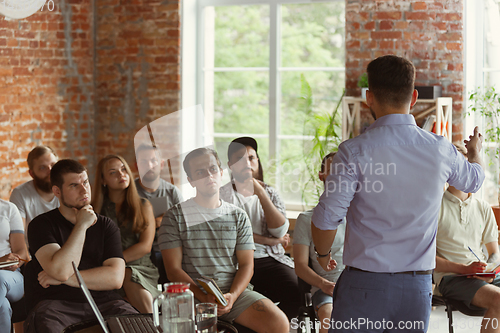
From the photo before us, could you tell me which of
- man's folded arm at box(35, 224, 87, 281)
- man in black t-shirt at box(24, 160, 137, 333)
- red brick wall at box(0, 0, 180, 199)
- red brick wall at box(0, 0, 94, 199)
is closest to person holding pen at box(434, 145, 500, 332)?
man in black t-shirt at box(24, 160, 137, 333)

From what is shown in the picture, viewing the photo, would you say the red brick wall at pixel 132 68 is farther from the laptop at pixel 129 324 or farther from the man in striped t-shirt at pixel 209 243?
the laptop at pixel 129 324

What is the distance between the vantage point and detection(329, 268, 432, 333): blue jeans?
1.66 meters

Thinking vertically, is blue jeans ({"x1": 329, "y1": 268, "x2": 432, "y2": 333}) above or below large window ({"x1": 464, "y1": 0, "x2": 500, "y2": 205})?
below

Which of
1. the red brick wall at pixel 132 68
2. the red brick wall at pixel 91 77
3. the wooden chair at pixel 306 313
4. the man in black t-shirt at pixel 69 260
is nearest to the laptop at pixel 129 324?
the man in black t-shirt at pixel 69 260

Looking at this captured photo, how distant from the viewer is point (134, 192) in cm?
316

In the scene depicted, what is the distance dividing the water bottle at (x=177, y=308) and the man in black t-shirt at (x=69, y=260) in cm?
64

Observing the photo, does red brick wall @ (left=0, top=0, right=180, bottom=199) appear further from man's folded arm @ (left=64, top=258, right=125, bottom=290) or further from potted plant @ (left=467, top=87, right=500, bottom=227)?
potted plant @ (left=467, top=87, right=500, bottom=227)

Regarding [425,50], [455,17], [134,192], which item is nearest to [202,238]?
[134,192]

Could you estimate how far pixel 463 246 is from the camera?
9.97 feet

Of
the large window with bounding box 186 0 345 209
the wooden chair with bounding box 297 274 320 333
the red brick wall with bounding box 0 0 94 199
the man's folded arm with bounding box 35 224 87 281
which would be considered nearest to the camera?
the man's folded arm with bounding box 35 224 87 281

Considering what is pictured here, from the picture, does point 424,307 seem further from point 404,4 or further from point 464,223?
point 404,4

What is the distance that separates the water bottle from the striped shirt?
0.86 meters

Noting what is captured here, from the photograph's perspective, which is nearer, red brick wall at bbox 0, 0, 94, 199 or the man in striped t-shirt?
the man in striped t-shirt

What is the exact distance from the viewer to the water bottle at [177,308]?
5.62 feet
